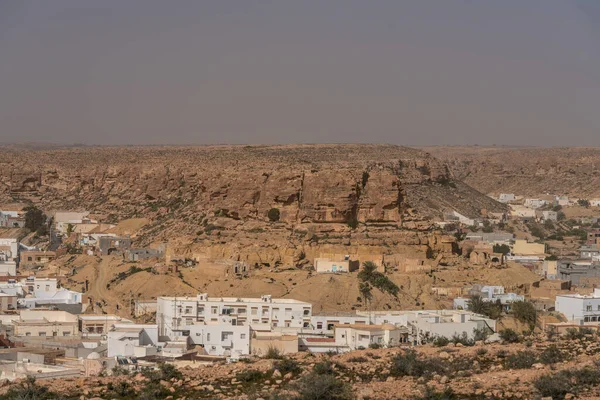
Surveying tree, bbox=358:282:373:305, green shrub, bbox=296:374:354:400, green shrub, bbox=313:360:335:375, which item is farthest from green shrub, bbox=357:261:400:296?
green shrub, bbox=296:374:354:400

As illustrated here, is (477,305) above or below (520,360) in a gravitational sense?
below

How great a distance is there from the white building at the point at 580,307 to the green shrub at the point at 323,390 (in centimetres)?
2718

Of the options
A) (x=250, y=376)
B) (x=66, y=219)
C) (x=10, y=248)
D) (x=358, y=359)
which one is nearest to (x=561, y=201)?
(x=66, y=219)

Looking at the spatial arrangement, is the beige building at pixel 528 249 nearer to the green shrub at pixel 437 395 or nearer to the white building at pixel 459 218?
the white building at pixel 459 218

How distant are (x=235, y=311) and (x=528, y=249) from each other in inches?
1362

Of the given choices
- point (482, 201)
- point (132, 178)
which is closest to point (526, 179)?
point (482, 201)

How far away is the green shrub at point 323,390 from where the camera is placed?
1005 inches

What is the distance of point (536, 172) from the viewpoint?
494 feet

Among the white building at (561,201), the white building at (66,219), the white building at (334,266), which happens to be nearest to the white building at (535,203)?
the white building at (561,201)

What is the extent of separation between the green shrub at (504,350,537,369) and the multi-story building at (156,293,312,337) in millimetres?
18892

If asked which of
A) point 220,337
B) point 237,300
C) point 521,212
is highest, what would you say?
point 521,212

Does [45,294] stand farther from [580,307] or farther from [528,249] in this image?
[528,249]

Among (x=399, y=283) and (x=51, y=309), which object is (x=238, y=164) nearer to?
(x=399, y=283)

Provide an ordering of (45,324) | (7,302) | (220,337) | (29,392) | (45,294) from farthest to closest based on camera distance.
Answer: (45,294), (7,302), (45,324), (220,337), (29,392)
